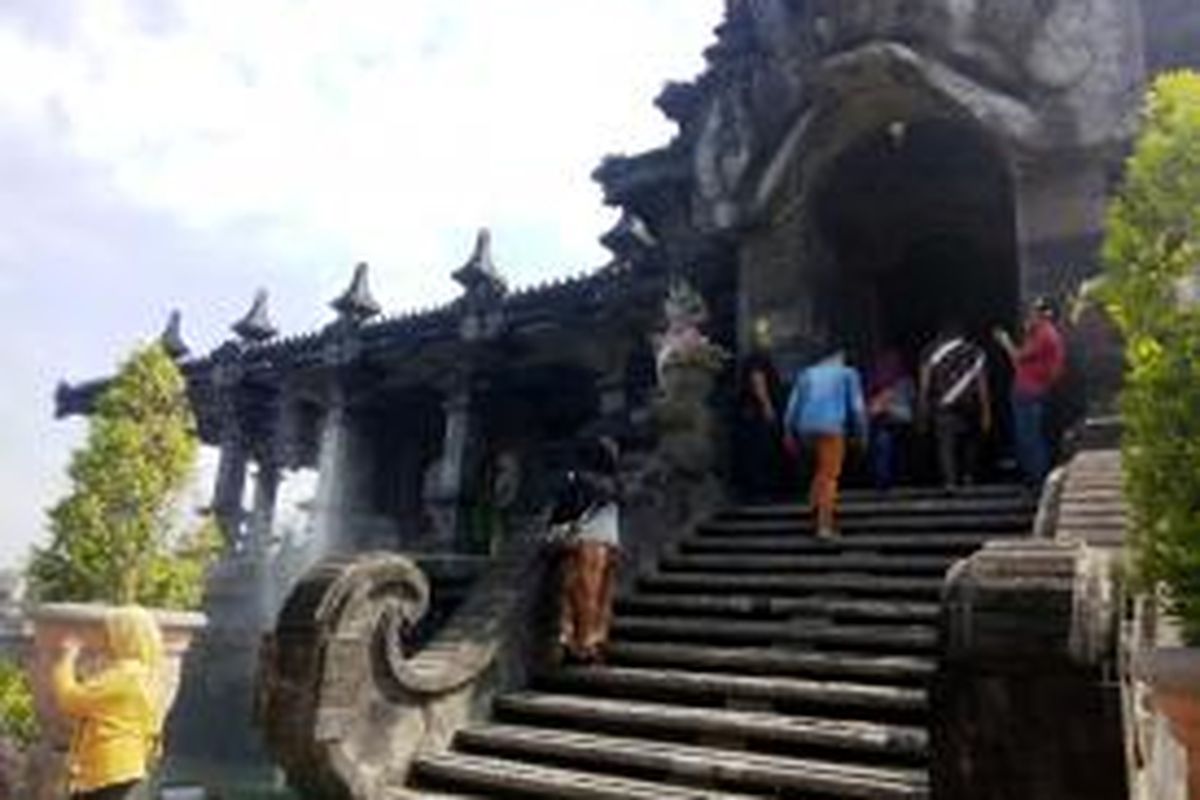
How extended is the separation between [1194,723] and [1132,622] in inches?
79.8

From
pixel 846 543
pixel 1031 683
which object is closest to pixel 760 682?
pixel 846 543

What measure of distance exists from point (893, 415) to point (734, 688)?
442 cm

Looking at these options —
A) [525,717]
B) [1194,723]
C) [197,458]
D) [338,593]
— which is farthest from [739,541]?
[1194,723]

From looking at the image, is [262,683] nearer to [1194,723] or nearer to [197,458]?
[197,458]

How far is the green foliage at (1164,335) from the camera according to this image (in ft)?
12.6

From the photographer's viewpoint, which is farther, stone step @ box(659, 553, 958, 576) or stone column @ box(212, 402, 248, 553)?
stone column @ box(212, 402, 248, 553)

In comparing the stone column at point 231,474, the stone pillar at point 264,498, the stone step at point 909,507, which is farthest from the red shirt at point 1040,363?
the stone column at point 231,474

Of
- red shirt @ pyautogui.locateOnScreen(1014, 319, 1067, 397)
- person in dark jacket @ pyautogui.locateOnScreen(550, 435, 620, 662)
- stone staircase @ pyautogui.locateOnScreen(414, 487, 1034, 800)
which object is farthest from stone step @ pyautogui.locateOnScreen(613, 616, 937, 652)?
red shirt @ pyautogui.locateOnScreen(1014, 319, 1067, 397)

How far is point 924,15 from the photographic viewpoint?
1177cm

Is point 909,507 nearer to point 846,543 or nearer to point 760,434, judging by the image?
point 846,543

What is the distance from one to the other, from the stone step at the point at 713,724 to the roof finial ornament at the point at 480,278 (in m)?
11.0

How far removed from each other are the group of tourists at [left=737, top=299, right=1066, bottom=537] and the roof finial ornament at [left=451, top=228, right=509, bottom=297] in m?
6.85

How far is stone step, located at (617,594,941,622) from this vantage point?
7.86m

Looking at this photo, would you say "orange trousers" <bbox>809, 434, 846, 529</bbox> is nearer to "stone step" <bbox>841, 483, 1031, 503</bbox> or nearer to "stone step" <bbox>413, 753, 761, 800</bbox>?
"stone step" <bbox>841, 483, 1031, 503</bbox>
